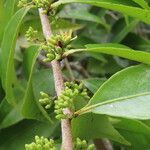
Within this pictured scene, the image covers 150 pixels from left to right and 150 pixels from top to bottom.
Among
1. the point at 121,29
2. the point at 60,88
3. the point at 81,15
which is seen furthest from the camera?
the point at 121,29

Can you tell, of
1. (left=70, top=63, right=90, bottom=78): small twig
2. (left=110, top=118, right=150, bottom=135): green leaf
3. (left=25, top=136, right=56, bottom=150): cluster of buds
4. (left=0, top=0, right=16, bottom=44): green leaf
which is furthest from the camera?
(left=70, top=63, right=90, bottom=78): small twig

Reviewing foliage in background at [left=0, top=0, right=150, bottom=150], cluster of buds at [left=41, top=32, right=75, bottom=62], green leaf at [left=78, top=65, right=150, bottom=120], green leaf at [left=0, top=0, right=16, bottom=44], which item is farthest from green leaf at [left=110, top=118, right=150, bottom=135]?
green leaf at [left=0, top=0, right=16, bottom=44]

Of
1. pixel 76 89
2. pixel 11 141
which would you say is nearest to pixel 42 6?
pixel 76 89

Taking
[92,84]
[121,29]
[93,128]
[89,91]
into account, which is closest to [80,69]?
[121,29]

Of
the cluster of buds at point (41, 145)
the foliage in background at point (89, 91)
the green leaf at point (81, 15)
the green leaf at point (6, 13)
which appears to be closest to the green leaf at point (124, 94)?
the foliage in background at point (89, 91)

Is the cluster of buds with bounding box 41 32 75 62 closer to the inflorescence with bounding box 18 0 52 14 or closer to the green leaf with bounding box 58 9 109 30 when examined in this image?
the inflorescence with bounding box 18 0 52 14

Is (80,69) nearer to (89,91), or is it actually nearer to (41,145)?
(89,91)
